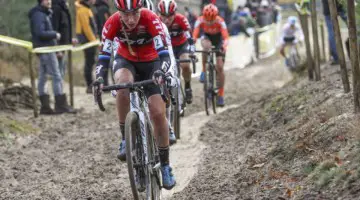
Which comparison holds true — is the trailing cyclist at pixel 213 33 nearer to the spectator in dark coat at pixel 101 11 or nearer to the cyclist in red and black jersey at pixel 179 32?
the cyclist in red and black jersey at pixel 179 32

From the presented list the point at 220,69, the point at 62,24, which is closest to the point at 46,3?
the point at 62,24

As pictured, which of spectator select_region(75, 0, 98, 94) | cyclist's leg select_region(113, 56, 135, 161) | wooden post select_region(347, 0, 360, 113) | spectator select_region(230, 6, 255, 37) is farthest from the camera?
spectator select_region(230, 6, 255, 37)

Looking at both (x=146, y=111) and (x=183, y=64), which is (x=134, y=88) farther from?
(x=183, y=64)

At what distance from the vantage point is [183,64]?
39.8 ft

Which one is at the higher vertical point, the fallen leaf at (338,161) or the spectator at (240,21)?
the spectator at (240,21)

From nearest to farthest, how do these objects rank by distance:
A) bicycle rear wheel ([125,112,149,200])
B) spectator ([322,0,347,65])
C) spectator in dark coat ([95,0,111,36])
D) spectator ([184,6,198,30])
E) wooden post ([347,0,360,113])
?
bicycle rear wheel ([125,112,149,200]) → wooden post ([347,0,360,113]) → spectator ([322,0,347,65]) → spectator in dark coat ([95,0,111,36]) → spectator ([184,6,198,30])

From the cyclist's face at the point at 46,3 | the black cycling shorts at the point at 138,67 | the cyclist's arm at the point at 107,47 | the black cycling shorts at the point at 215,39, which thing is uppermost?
the cyclist's face at the point at 46,3

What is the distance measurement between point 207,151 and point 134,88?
3.84m

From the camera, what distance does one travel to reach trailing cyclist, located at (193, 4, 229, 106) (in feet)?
45.4

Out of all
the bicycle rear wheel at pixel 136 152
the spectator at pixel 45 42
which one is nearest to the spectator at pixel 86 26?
the spectator at pixel 45 42

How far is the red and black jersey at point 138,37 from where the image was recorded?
7.08m

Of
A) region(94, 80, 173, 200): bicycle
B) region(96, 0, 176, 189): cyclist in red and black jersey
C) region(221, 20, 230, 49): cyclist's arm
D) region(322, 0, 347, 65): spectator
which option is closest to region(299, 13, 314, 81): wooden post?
region(322, 0, 347, 65): spectator

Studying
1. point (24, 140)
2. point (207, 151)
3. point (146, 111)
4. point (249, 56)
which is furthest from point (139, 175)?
point (249, 56)

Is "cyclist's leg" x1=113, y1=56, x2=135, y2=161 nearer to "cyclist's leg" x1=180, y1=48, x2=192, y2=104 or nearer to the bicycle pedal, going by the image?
the bicycle pedal
